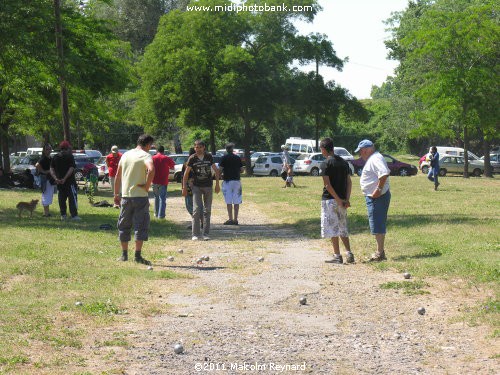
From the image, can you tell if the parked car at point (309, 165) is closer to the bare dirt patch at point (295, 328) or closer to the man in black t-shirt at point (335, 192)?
the man in black t-shirt at point (335, 192)

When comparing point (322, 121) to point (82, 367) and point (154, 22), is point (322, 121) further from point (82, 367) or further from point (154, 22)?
point (82, 367)

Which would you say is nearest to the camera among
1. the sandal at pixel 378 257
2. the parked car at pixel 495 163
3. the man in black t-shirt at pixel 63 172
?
the sandal at pixel 378 257

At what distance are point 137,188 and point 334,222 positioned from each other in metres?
2.97

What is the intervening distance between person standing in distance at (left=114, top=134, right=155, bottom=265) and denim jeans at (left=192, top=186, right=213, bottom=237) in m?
3.69

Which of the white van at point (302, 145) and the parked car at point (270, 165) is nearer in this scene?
the parked car at point (270, 165)

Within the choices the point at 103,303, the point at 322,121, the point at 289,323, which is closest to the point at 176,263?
the point at 103,303

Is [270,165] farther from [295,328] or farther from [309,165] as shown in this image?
[295,328]

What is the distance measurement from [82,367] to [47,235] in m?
9.50

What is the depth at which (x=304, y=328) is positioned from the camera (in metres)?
8.13

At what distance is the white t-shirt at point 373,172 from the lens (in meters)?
12.1

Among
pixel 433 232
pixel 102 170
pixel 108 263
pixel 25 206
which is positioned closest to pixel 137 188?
pixel 108 263

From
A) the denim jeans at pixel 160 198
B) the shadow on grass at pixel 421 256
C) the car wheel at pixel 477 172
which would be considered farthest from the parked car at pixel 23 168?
the car wheel at pixel 477 172

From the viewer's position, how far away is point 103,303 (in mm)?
8992

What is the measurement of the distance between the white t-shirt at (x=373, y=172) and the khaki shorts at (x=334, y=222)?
19.7 inches
